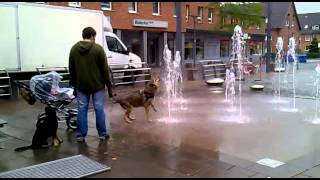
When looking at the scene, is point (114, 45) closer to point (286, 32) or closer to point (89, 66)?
point (89, 66)

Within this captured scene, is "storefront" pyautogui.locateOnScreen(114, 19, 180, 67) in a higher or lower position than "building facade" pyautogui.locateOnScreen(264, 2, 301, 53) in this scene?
lower

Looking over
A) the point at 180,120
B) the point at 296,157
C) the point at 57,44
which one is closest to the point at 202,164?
the point at 296,157

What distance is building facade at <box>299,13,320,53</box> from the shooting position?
100375mm

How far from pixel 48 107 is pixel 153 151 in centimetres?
182

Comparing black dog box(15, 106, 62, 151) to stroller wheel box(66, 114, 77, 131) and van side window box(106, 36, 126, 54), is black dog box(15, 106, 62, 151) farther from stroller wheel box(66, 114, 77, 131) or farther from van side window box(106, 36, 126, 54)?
van side window box(106, 36, 126, 54)

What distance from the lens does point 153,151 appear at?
6297 millimetres

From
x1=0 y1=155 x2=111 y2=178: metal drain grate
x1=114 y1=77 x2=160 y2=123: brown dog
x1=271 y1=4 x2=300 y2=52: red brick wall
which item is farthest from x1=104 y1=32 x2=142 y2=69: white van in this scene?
x1=271 y1=4 x2=300 y2=52: red brick wall

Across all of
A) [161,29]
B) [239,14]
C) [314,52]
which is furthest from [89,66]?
[314,52]

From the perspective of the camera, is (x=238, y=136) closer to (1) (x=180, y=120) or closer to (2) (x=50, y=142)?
(1) (x=180, y=120)

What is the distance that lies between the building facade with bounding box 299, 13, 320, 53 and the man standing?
95.9 metres

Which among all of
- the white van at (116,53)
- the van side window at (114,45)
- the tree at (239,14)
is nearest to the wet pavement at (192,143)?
the white van at (116,53)

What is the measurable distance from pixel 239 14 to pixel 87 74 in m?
37.6

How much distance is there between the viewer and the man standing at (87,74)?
6734mm

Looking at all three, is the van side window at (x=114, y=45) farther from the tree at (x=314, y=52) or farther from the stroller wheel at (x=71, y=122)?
the tree at (x=314, y=52)
